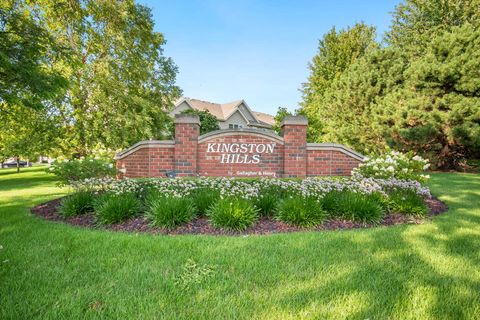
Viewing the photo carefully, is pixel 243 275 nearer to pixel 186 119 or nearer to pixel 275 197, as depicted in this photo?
pixel 275 197

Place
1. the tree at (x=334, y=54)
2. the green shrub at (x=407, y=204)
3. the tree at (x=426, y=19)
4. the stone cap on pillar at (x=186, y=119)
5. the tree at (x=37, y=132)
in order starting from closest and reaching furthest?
the green shrub at (x=407, y=204), the stone cap on pillar at (x=186, y=119), the tree at (x=37, y=132), the tree at (x=426, y=19), the tree at (x=334, y=54)

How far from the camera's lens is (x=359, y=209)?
4711mm

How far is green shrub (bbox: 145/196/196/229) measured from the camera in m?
4.34

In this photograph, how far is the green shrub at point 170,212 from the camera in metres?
4.34

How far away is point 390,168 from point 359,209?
2.80 metres

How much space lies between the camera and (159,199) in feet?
15.6

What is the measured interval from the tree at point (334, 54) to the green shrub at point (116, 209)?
2238cm

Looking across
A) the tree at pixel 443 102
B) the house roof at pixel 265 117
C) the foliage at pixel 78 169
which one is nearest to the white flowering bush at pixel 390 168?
the foliage at pixel 78 169

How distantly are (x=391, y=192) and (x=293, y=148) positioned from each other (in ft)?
9.39

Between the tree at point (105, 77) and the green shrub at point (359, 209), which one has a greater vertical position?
the tree at point (105, 77)

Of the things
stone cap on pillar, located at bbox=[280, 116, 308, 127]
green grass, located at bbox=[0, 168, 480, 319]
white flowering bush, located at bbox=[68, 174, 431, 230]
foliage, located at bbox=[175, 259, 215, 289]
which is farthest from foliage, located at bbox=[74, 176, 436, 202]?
stone cap on pillar, located at bbox=[280, 116, 308, 127]

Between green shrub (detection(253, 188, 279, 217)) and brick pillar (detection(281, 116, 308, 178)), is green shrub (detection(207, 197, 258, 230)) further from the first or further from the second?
brick pillar (detection(281, 116, 308, 178))

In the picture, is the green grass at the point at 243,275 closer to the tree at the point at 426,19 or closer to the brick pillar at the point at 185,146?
the brick pillar at the point at 185,146

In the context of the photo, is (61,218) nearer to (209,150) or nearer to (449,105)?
(209,150)
